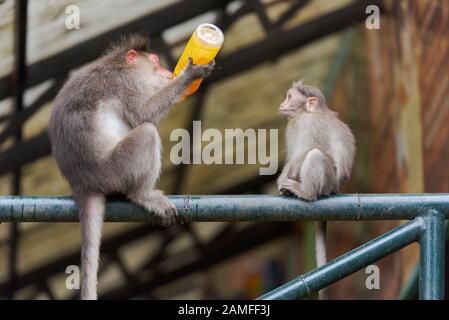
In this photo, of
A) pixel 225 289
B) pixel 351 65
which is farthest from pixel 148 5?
pixel 225 289

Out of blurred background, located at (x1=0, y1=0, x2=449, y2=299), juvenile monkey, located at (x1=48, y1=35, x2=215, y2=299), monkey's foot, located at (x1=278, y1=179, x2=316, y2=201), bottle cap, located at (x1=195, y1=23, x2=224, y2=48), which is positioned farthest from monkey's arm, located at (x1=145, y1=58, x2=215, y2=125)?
blurred background, located at (x1=0, y1=0, x2=449, y2=299)

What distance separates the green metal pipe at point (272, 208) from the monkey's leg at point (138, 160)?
978 millimetres

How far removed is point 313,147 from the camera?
434cm

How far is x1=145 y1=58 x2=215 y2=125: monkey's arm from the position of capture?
3.80 metres

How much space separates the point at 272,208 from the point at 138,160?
47.2 inches

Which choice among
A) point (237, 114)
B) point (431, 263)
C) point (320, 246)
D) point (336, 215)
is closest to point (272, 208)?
point (336, 215)

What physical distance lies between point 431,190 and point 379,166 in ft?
5.33

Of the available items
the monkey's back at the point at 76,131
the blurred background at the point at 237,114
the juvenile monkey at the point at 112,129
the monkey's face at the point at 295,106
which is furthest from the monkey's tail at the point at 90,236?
the blurred background at the point at 237,114

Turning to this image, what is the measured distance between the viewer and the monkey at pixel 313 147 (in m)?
3.96

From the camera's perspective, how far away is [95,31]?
6078 millimetres

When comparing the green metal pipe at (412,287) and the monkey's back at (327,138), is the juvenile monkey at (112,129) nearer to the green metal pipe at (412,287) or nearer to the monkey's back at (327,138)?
the monkey's back at (327,138)

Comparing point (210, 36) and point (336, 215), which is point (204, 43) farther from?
point (336, 215)

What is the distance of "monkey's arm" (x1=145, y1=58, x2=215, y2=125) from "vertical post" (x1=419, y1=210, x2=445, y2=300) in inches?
61.3

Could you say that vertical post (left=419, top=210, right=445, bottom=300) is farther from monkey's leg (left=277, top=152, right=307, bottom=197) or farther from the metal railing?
monkey's leg (left=277, top=152, right=307, bottom=197)
